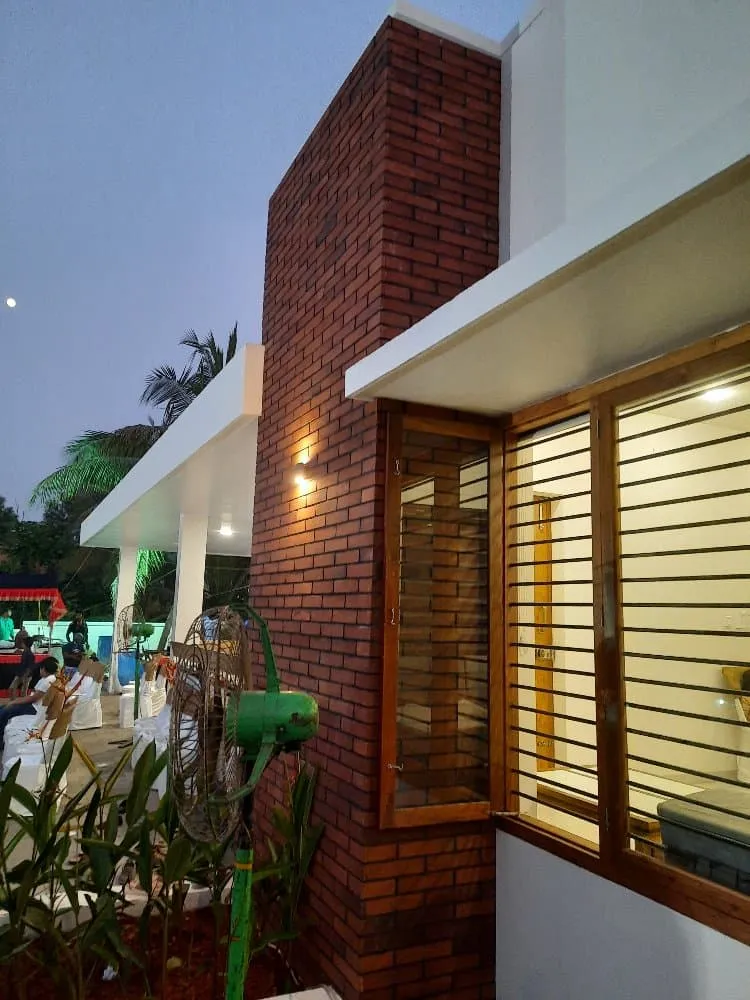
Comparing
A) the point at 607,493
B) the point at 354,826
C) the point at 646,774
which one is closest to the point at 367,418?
the point at 607,493

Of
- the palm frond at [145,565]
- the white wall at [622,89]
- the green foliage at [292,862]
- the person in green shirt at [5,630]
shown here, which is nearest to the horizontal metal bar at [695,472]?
the white wall at [622,89]

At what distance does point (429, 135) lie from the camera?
3889 mm

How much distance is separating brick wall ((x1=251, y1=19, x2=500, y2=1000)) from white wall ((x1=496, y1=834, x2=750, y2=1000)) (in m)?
0.14

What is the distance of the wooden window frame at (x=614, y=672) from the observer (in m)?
2.54

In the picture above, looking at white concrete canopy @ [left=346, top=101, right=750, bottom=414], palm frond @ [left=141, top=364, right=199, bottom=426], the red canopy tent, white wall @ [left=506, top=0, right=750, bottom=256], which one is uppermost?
palm frond @ [left=141, top=364, right=199, bottom=426]

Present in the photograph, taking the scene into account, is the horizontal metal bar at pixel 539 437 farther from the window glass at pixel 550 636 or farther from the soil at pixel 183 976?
the soil at pixel 183 976

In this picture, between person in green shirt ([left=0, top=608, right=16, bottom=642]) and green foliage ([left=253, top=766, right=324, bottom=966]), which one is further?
person in green shirt ([left=0, top=608, right=16, bottom=642])

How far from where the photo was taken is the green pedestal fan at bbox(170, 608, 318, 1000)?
2.15 meters

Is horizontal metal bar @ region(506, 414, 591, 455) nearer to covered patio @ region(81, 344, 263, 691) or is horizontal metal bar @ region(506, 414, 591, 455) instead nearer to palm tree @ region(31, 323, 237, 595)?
covered patio @ region(81, 344, 263, 691)

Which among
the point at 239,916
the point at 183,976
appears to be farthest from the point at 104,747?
the point at 239,916

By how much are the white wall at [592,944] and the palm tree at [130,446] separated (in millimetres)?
15940

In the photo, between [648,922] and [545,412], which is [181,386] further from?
[648,922]

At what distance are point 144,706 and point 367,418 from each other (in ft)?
25.9

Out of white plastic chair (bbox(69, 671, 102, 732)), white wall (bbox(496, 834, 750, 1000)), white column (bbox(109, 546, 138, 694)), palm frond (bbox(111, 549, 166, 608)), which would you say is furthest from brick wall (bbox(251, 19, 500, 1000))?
palm frond (bbox(111, 549, 166, 608))
